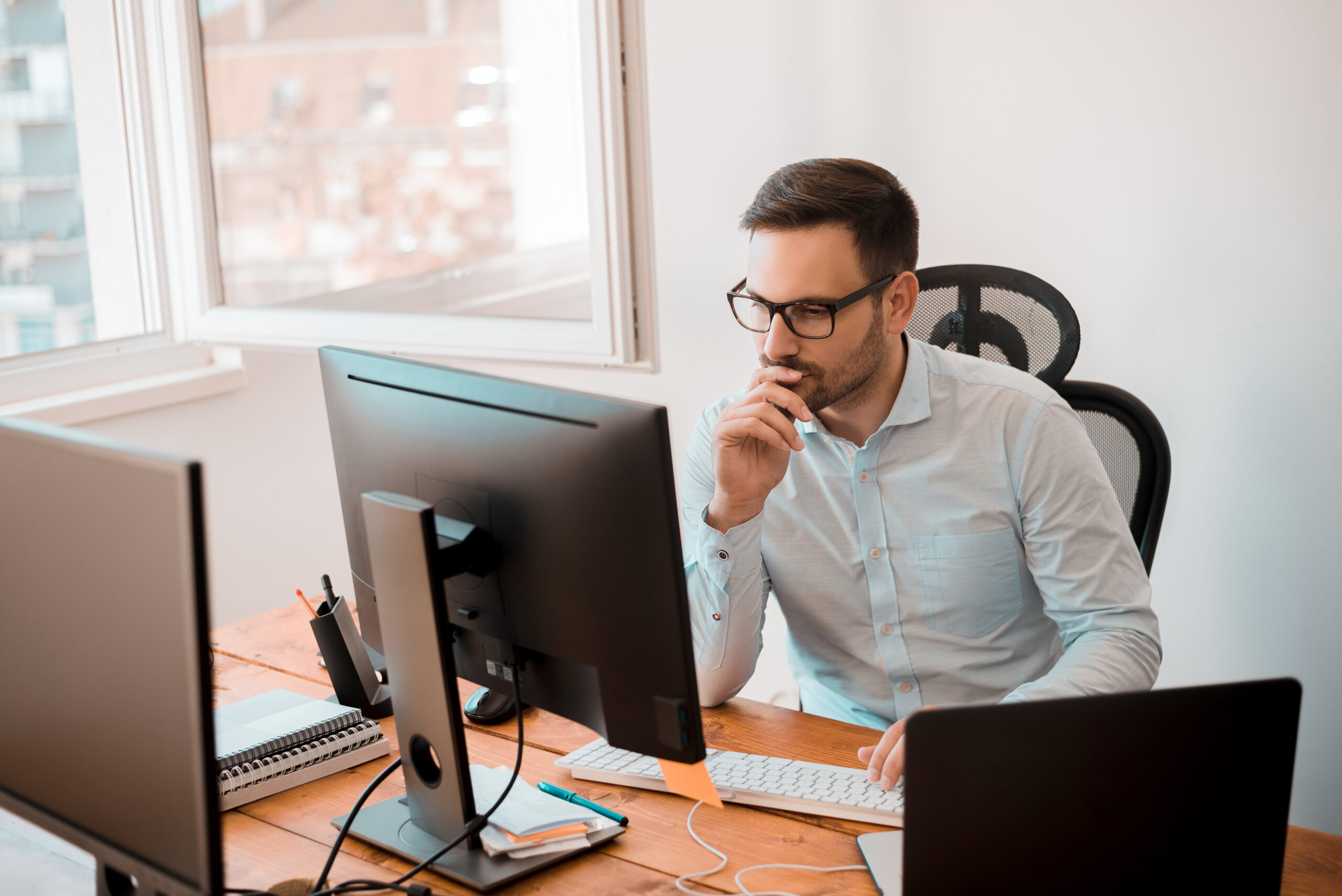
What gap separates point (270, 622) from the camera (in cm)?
170

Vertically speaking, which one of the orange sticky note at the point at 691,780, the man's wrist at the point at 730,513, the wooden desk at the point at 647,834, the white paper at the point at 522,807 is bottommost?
the wooden desk at the point at 647,834

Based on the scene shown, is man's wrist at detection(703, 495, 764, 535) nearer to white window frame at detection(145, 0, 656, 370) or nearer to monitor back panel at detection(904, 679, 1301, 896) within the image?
monitor back panel at detection(904, 679, 1301, 896)

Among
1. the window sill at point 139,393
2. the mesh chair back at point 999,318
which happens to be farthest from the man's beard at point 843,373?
the window sill at point 139,393

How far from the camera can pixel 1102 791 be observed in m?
0.76

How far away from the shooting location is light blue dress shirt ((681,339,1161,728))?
1.38 m

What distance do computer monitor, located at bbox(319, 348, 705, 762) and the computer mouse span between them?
9.0 inches

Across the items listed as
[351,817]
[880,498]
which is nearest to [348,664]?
[351,817]

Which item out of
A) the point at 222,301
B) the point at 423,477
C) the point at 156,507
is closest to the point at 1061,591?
the point at 423,477

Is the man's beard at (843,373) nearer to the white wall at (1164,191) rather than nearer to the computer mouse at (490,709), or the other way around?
the computer mouse at (490,709)

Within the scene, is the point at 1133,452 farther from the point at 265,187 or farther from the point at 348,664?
the point at 265,187

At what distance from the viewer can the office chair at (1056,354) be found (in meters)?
1.48

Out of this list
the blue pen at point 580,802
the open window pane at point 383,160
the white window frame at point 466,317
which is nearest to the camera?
the blue pen at point 580,802

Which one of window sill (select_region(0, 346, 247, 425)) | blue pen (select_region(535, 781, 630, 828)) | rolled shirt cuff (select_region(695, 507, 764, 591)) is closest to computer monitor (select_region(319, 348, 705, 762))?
blue pen (select_region(535, 781, 630, 828))

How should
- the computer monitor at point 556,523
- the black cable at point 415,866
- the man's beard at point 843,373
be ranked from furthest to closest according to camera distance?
the man's beard at point 843,373 < the black cable at point 415,866 < the computer monitor at point 556,523
